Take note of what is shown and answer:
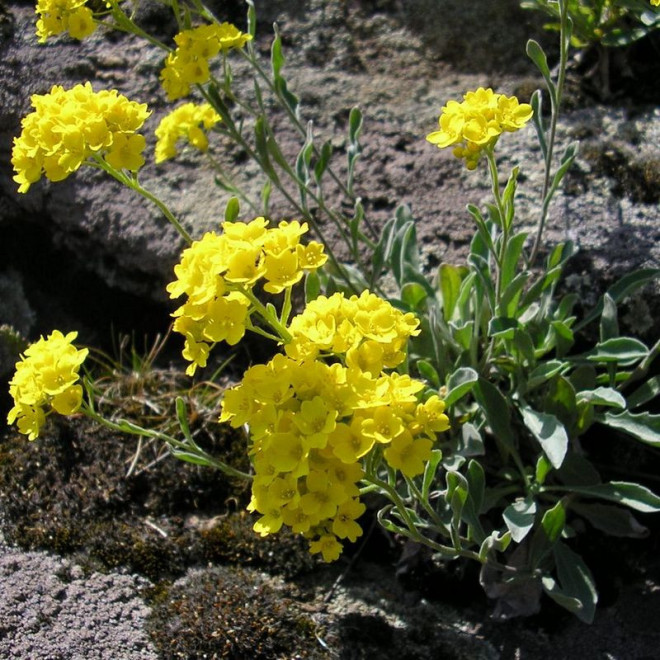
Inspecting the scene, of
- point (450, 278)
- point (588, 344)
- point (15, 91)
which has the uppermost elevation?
point (15, 91)

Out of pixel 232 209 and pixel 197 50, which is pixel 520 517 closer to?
pixel 232 209

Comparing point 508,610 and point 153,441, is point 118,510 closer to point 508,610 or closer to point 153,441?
point 153,441

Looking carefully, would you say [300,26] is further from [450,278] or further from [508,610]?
[508,610]

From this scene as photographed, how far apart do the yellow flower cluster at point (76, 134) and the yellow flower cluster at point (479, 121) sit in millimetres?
780

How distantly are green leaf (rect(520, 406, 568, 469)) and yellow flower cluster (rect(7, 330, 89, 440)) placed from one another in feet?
3.96

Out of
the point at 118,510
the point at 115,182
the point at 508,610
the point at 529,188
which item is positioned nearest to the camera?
the point at 508,610

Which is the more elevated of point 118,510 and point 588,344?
point 588,344

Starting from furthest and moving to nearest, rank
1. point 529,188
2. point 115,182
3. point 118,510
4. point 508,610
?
point 115,182, point 529,188, point 118,510, point 508,610

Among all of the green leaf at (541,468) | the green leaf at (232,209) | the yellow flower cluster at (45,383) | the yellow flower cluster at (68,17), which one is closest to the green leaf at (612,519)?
the green leaf at (541,468)

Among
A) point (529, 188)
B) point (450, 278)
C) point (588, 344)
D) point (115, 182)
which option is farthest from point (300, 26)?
point (588, 344)

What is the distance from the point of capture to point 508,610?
243cm

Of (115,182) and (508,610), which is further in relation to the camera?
(115,182)

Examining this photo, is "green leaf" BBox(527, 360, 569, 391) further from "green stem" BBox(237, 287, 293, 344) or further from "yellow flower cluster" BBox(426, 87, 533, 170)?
"green stem" BBox(237, 287, 293, 344)

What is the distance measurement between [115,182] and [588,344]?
1943 mm
